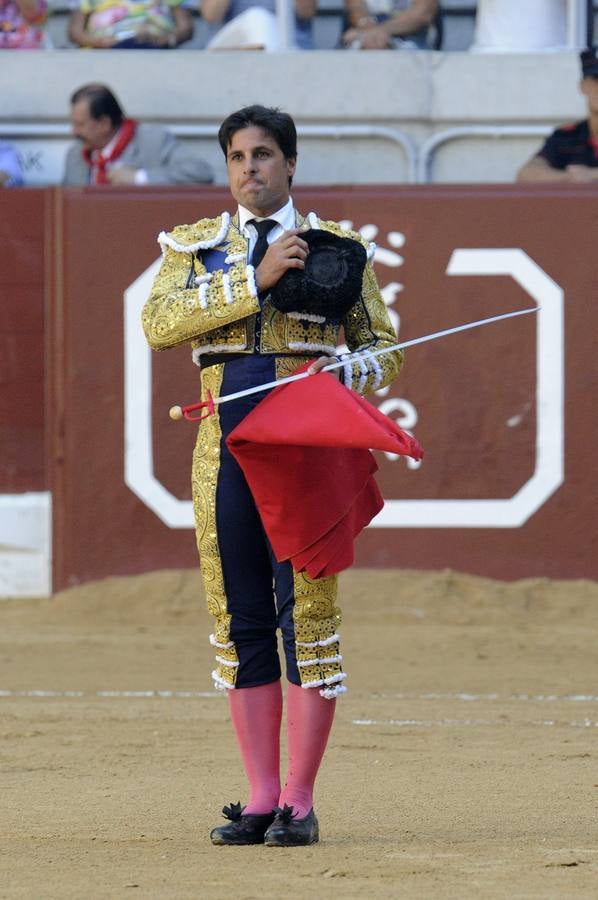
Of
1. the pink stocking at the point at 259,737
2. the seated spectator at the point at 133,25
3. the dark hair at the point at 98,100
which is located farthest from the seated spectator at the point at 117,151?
the pink stocking at the point at 259,737

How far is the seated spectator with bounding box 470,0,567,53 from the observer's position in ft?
29.8

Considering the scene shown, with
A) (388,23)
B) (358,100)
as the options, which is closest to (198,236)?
(358,100)

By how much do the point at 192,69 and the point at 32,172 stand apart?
3.21 ft

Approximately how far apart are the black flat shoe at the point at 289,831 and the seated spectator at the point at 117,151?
477cm

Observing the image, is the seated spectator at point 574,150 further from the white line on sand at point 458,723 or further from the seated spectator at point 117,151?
the white line on sand at point 458,723

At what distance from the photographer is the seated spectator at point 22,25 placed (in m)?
9.13

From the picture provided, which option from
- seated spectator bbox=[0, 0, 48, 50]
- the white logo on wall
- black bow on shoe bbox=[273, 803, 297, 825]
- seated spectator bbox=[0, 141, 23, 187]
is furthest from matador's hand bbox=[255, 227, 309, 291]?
seated spectator bbox=[0, 0, 48, 50]

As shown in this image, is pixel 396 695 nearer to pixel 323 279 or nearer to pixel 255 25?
pixel 323 279

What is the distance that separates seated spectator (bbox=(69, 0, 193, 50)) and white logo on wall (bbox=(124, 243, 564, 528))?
86.4 inches

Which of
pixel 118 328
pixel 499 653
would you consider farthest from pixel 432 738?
pixel 118 328

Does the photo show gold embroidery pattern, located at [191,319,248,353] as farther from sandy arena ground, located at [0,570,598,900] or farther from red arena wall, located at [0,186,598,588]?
red arena wall, located at [0,186,598,588]

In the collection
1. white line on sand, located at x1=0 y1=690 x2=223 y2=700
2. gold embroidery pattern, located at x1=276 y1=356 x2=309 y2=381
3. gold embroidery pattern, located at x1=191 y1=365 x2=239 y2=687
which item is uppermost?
gold embroidery pattern, located at x1=276 y1=356 x2=309 y2=381

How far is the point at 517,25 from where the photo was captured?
9.08m

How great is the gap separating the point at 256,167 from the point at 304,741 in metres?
1.15
